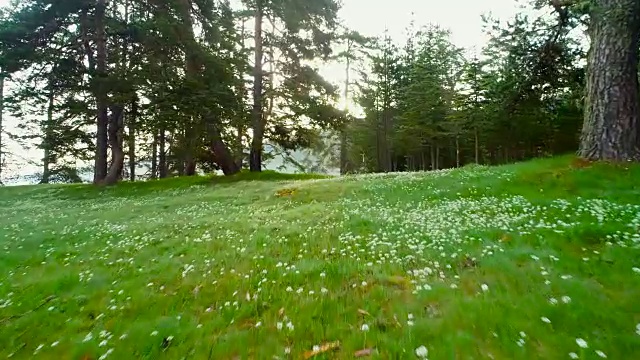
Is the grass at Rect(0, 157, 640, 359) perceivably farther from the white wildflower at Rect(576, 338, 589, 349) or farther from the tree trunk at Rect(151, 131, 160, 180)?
the tree trunk at Rect(151, 131, 160, 180)

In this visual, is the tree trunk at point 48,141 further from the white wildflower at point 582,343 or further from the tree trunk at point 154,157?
the white wildflower at point 582,343

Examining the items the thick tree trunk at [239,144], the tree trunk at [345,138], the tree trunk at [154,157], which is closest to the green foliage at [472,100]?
the tree trunk at [345,138]

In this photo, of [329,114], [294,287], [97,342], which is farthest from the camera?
[329,114]

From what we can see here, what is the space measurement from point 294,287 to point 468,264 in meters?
2.74

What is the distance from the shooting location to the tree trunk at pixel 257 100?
2726 centimetres

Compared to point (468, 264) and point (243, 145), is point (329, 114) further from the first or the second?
point (468, 264)

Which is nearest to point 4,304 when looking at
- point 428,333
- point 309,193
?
point 428,333

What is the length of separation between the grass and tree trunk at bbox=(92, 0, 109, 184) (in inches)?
585

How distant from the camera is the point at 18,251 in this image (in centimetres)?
941

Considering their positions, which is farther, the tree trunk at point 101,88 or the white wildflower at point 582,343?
the tree trunk at point 101,88

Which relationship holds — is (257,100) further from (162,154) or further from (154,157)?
(154,157)

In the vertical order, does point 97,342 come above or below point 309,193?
below

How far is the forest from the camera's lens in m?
18.3

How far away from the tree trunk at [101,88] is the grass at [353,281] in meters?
14.8
